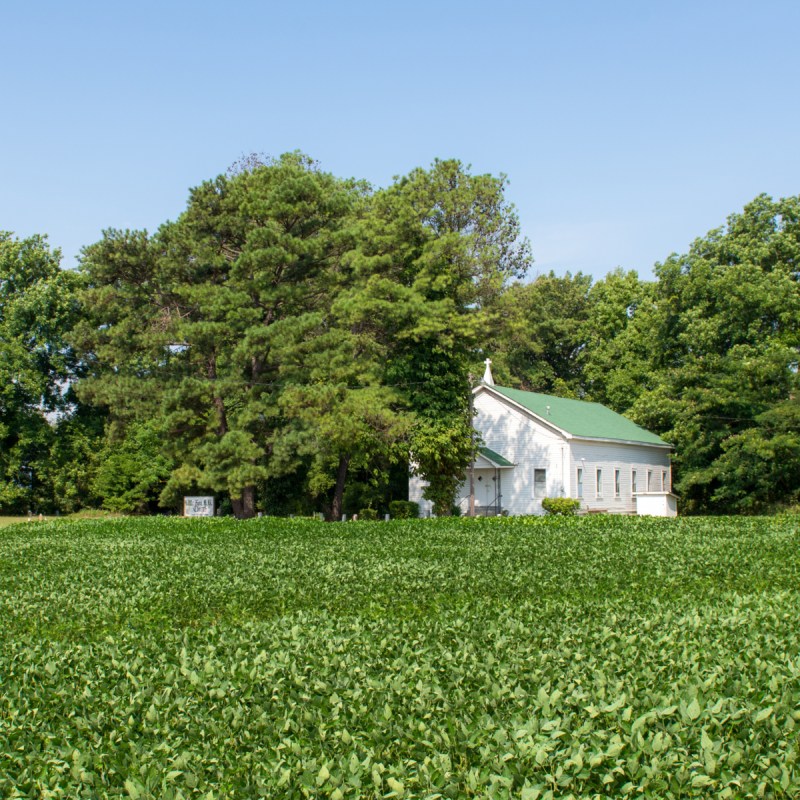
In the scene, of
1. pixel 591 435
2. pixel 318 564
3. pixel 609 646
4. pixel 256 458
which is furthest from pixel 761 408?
pixel 609 646

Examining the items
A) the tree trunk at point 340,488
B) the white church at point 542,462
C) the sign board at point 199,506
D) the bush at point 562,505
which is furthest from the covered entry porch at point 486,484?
the sign board at point 199,506

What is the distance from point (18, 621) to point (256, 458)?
25145mm

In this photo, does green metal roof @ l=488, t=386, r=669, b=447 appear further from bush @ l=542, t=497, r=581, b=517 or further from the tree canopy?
bush @ l=542, t=497, r=581, b=517

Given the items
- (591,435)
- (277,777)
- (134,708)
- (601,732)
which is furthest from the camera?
(591,435)

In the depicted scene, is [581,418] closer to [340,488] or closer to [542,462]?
[542,462]

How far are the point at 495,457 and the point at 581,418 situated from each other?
5.50 m

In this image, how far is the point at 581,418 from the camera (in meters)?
42.8

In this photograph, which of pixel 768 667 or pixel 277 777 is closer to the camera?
pixel 277 777

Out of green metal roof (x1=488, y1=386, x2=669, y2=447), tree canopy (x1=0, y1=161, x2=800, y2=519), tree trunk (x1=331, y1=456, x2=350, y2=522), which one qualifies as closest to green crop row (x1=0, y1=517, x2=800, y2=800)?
tree canopy (x1=0, y1=161, x2=800, y2=519)

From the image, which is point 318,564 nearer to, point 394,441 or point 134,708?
point 134,708

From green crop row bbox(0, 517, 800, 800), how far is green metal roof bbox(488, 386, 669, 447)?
26.7m

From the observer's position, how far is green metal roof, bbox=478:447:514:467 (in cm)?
3944

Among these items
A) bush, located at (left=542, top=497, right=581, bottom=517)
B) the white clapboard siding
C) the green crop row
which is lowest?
the green crop row

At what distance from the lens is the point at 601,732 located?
4.92 meters
